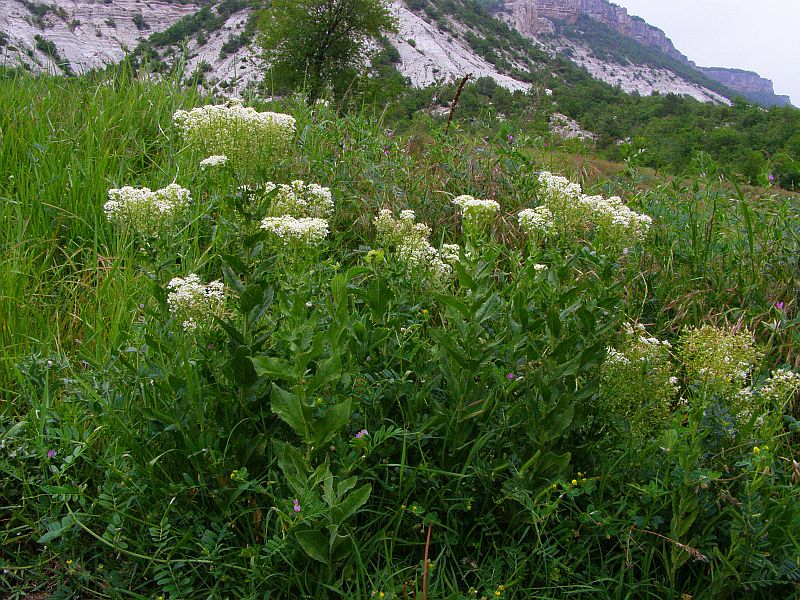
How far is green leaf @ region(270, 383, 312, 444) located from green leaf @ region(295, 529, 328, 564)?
10.8 inches

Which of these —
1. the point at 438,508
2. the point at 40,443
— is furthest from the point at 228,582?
the point at 40,443

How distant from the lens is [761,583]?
5.95ft

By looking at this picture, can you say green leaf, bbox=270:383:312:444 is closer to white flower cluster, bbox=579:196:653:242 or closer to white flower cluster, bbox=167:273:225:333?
white flower cluster, bbox=167:273:225:333

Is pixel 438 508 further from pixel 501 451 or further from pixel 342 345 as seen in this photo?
pixel 342 345

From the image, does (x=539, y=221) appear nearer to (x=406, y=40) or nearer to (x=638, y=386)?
(x=638, y=386)

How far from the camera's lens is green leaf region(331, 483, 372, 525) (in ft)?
5.54

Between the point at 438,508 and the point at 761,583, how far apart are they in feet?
3.54

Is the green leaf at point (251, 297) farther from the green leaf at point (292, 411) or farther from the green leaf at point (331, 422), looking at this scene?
the green leaf at point (331, 422)

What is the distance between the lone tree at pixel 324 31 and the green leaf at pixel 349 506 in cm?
2606

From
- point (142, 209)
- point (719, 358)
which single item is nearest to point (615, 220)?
point (719, 358)

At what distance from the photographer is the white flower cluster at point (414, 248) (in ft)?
8.41

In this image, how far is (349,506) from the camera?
1.71m

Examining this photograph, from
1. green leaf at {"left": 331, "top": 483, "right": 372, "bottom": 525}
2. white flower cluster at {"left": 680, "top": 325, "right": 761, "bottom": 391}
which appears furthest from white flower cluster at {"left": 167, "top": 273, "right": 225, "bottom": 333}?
white flower cluster at {"left": 680, "top": 325, "right": 761, "bottom": 391}

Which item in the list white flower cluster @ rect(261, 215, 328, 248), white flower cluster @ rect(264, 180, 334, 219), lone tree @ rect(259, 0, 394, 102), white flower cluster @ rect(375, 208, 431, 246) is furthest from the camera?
lone tree @ rect(259, 0, 394, 102)
